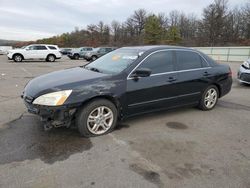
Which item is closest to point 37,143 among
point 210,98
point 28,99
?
point 28,99

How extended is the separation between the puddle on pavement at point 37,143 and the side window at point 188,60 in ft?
8.46

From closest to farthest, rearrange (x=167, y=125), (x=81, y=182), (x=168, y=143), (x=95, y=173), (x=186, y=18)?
(x=81, y=182), (x=95, y=173), (x=168, y=143), (x=167, y=125), (x=186, y=18)

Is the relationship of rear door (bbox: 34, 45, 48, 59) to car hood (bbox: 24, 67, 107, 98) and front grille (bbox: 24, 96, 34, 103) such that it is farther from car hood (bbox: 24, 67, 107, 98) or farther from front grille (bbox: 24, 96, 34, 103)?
front grille (bbox: 24, 96, 34, 103)

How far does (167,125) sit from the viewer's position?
451cm

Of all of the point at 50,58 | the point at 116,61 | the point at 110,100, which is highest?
the point at 116,61

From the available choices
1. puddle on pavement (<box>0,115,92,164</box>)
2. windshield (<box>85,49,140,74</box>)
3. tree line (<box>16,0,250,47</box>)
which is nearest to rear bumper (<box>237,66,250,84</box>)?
windshield (<box>85,49,140,74</box>)

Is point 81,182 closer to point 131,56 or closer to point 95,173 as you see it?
point 95,173

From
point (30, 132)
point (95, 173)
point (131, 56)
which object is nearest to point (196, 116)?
point (131, 56)

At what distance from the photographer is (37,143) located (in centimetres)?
360

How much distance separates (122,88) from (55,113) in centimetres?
120

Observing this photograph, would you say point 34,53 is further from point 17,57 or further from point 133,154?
point 133,154

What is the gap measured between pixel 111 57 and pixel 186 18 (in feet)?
227

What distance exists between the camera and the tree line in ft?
159

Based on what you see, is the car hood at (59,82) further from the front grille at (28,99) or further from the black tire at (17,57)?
the black tire at (17,57)
